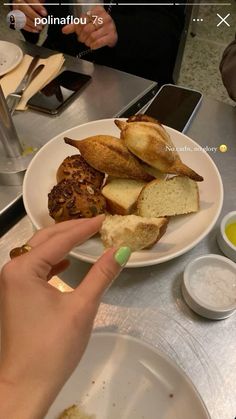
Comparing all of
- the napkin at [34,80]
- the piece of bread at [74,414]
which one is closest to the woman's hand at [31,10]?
the napkin at [34,80]

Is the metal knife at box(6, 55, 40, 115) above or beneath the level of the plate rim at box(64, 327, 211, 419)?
above

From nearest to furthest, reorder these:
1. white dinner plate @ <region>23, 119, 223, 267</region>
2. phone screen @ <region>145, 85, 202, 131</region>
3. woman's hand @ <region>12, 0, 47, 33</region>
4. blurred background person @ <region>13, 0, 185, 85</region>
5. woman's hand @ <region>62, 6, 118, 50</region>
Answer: white dinner plate @ <region>23, 119, 223, 267</region> < phone screen @ <region>145, 85, 202, 131</region> < woman's hand @ <region>62, 6, 118, 50</region> < woman's hand @ <region>12, 0, 47, 33</region> < blurred background person @ <region>13, 0, 185, 85</region>

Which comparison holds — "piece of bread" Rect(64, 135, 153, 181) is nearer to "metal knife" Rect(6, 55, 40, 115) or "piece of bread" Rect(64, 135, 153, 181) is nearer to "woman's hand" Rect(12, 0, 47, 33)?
"metal knife" Rect(6, 55, 40, 115)

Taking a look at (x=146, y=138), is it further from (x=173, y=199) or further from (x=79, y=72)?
(x=79, y=72)

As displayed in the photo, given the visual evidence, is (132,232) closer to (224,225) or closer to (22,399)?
(224,225)

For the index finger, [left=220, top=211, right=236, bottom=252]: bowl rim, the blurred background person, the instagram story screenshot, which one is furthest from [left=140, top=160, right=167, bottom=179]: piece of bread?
the blurred background person

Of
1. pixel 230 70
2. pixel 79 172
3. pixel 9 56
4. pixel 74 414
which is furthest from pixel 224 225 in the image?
pixel 9 56

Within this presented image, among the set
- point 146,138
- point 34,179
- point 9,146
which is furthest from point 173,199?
point 9,146
